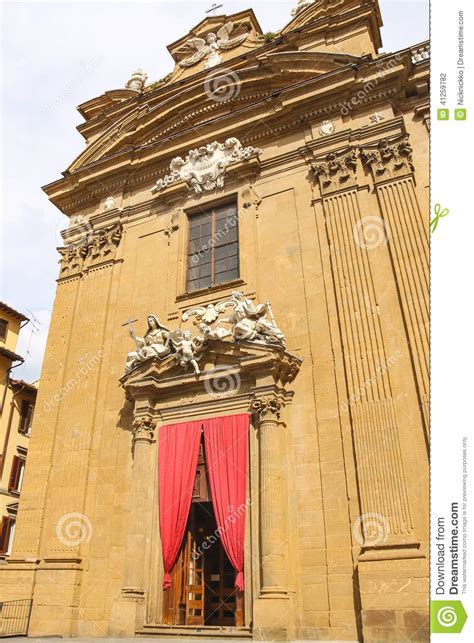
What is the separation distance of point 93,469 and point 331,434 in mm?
5734

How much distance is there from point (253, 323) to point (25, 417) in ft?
58.5

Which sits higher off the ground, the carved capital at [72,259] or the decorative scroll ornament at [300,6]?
the decorative scroll ornament at [300,6]

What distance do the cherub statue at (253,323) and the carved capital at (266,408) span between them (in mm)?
1171

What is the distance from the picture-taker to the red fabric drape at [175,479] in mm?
10922

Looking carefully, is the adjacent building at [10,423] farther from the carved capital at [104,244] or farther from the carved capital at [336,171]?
the carved capital at [336,171]

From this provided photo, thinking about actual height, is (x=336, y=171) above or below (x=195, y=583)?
above

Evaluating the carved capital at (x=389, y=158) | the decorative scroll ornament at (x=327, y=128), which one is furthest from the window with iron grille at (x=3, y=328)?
the carved capital at (x=389, y=158)

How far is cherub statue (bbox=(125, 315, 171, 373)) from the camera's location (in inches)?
496

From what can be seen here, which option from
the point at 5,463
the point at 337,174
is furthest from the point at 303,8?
the point at 5,463

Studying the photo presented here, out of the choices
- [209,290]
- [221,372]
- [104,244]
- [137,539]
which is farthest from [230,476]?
[104,244]

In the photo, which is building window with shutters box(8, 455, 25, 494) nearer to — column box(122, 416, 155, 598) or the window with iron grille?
the window with iron grille

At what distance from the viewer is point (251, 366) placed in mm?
11266

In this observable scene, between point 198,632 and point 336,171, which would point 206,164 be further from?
point 198,632
